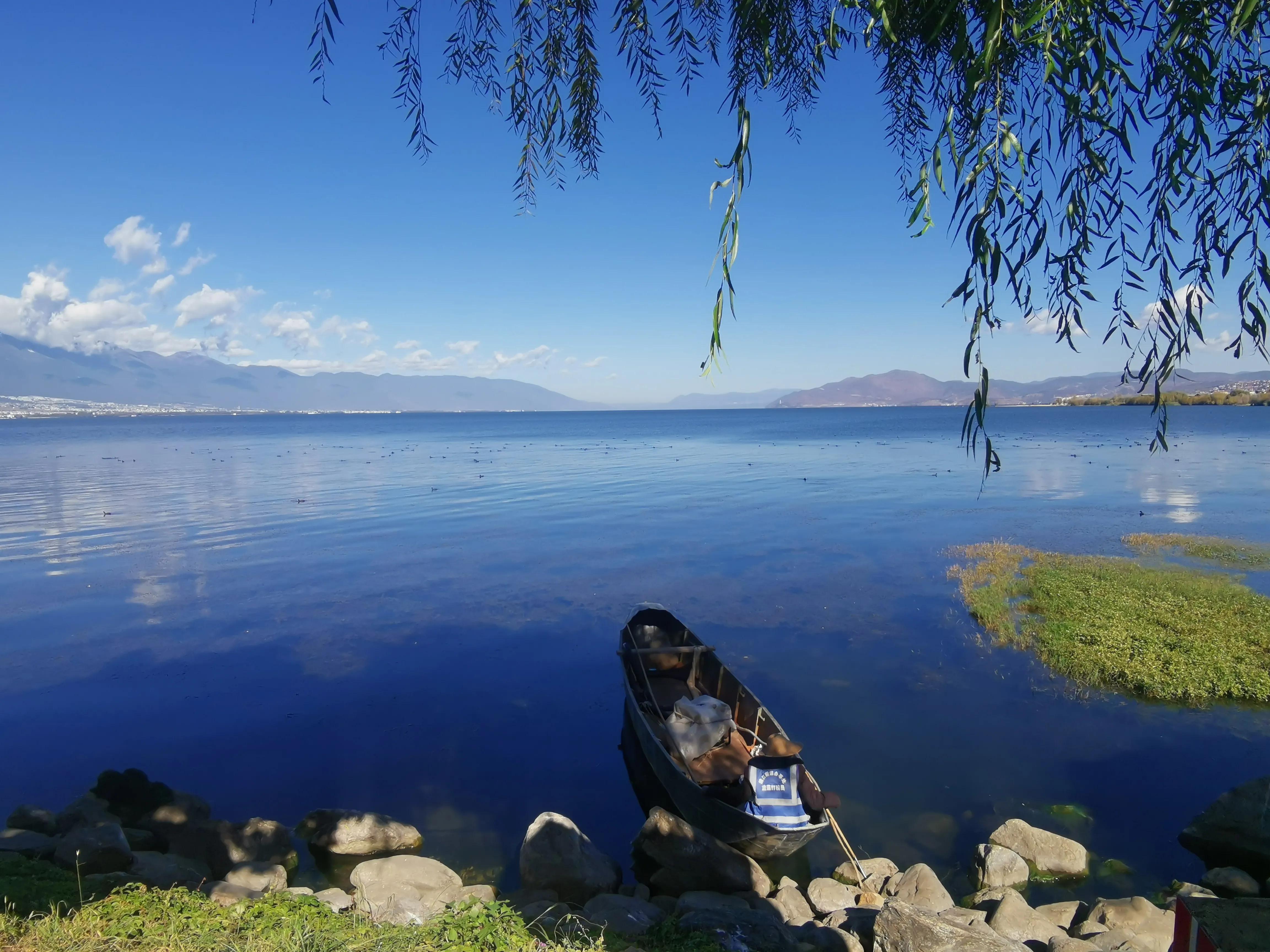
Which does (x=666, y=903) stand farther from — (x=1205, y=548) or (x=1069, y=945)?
(x=1205, y=548)

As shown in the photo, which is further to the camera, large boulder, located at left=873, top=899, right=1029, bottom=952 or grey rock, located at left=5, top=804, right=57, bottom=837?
grey rock, located at left=5, top=804, right=57, bottom=837

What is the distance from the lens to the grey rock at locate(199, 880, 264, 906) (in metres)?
6.98

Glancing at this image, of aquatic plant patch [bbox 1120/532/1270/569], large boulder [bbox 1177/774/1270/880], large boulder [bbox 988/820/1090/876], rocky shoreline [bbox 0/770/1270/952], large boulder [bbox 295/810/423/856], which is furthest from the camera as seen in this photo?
aquatic plant patch [bbox 1120/532/1270/569]

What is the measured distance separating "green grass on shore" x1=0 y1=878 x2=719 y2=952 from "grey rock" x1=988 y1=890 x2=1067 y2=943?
3.88 metres

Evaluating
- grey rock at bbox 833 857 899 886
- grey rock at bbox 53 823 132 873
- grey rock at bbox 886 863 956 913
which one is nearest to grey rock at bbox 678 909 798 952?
grey rock at bbox 886 863 956 913

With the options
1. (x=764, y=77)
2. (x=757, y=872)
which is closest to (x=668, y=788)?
(x=757, y=872)

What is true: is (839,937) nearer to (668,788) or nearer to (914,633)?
(668,788)

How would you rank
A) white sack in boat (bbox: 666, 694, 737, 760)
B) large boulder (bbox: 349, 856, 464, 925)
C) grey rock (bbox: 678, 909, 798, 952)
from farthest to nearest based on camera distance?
white sack in boat (bbox: 666, 694, 737, 760) < large boulder (bbox: 349, 856, 464, 925) < grey rock (bbox: 678, 909, 798, 952)

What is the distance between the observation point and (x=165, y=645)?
18750 millimetres

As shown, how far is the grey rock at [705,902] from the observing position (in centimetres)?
840

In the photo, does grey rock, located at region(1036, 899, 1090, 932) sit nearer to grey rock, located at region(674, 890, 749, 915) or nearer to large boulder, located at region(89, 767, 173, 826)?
grey rock, located at region(674, 890, 749, 915)

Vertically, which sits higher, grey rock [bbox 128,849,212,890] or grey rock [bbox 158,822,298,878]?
grey rock [bbox 128,849,212,890]

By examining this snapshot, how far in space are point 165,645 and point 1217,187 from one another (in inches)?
859

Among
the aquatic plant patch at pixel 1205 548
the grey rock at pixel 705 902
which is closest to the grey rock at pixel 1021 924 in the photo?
the grey rock at pixel 705 902
